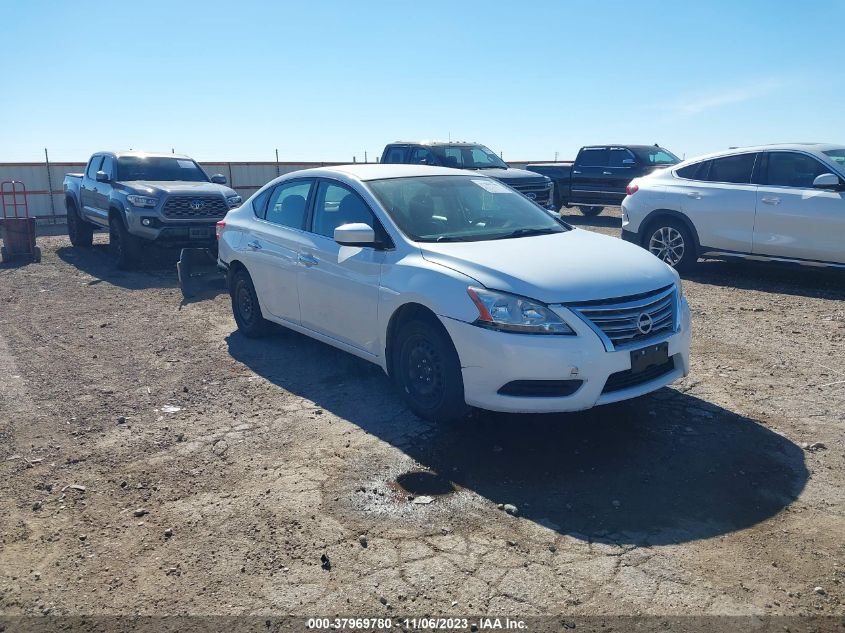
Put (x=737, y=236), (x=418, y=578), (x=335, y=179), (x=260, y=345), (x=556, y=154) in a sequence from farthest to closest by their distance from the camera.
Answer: (x=556, y=154), (x=737, y=236), (x=260, y=345), (x=335, y=179), (x=418, y=578)

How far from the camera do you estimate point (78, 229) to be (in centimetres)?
1488

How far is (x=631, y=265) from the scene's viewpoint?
4922mm

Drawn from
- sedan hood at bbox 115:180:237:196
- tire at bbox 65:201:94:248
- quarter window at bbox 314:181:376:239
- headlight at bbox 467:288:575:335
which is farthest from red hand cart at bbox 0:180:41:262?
headlight at bbox 467:288:575:335

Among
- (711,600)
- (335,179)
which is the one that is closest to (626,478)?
(711,600)

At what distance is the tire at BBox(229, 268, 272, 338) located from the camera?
7.27 meters

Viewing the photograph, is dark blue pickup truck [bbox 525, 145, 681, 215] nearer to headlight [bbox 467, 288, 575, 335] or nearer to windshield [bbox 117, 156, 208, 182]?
windshield [bbox 117, 156, 208, 182]

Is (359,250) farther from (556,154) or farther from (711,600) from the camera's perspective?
(556,154)

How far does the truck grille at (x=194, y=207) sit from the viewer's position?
1196 centimetres

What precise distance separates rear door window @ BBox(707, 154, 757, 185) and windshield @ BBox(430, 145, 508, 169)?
20.7ft

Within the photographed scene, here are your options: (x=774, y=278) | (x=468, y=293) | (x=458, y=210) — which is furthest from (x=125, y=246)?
(x=774, y=278)

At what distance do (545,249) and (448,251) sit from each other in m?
0.67

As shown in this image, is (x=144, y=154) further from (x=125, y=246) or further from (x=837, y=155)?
(x=837, y=155)

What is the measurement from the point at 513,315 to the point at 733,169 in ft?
21.8

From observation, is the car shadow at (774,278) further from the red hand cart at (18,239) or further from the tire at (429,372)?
the red hand cart at (18,239)
